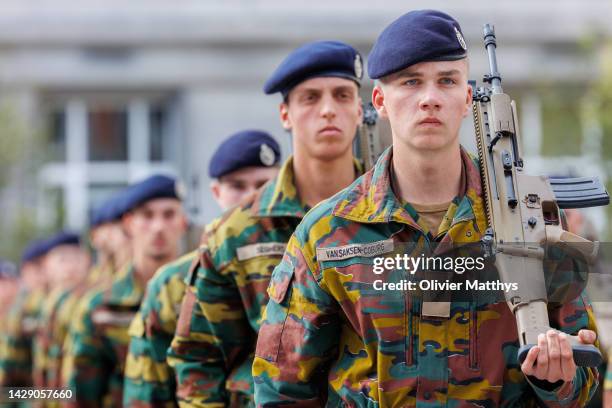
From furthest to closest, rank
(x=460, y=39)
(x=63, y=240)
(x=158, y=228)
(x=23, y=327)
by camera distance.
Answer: (x=63, y=240) → (x=23, y=327) → (x=158, y=228) → (x=460, y=39)

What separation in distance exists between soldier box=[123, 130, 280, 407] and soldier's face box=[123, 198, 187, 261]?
1.04 m

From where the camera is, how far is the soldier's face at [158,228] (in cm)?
875

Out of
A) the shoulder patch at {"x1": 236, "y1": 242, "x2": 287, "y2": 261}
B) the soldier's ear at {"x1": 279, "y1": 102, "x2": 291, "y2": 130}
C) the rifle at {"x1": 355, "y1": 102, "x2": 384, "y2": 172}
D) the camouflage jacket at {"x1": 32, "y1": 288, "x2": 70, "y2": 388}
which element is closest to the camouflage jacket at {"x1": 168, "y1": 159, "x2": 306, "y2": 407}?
the shoulder patch at {"x1": 236, "y1": 242, "x2": 287, "y2": 261}

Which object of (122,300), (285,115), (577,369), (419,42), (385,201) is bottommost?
(577,369)

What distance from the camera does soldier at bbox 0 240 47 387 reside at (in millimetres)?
13375

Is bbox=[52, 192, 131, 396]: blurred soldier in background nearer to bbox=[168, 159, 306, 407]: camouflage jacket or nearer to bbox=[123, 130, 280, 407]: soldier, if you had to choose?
bbox=[123, 130, 280, 407]: soldier

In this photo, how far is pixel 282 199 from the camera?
612 centimetres

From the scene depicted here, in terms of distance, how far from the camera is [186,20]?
2495cm

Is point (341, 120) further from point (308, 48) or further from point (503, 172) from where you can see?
point (503, 172)

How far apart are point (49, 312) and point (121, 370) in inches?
134

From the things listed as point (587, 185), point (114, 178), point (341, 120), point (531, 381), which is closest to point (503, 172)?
point (587, 185)

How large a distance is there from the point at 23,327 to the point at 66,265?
0.81m

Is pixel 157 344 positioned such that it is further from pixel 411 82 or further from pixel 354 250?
pixel 411 82

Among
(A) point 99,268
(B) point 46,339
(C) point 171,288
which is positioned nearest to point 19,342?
(B) point 46,339
